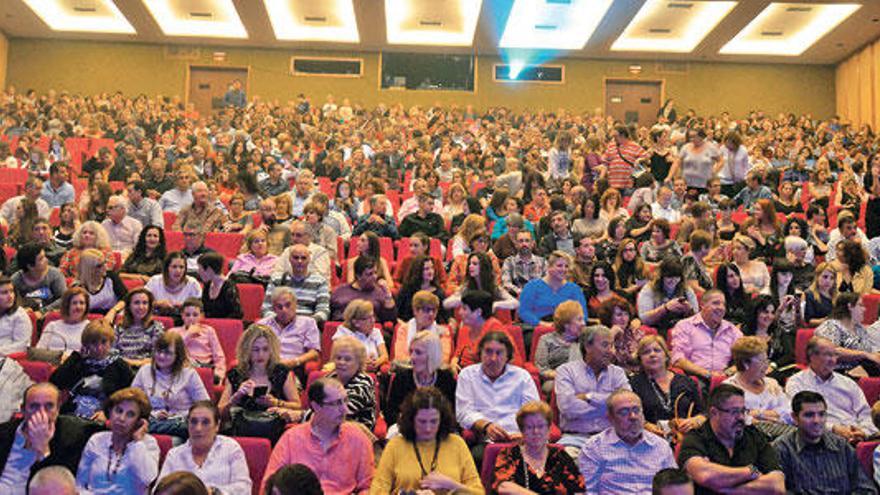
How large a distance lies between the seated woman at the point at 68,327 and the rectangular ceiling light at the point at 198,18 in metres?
10.6

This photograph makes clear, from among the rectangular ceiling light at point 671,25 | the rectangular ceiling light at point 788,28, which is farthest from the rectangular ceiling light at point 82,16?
the rectangular ceiling light at point 788,28

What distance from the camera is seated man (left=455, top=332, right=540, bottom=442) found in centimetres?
337

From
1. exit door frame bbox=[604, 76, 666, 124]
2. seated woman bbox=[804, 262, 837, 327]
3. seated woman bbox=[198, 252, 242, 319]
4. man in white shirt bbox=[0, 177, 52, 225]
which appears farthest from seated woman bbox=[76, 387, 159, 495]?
exit door frame bbox=[604, 76, 666, 124]

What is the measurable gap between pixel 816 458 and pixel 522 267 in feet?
7.69

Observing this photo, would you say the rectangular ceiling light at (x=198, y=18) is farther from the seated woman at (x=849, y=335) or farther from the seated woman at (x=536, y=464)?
the seated woman at (x=536, y=464)

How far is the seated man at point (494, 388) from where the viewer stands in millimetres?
3365

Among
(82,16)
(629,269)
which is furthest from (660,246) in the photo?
(82,16)

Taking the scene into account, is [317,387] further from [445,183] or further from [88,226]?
[445,183]

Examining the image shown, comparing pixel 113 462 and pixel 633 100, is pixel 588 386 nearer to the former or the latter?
pixel 113 462

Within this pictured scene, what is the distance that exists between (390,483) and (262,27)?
12692mm

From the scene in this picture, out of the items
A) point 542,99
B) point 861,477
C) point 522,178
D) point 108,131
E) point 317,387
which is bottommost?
point 861,477

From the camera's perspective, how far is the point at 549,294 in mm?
4621

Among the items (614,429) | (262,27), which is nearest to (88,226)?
(614,429)

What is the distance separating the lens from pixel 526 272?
517 centimetres
